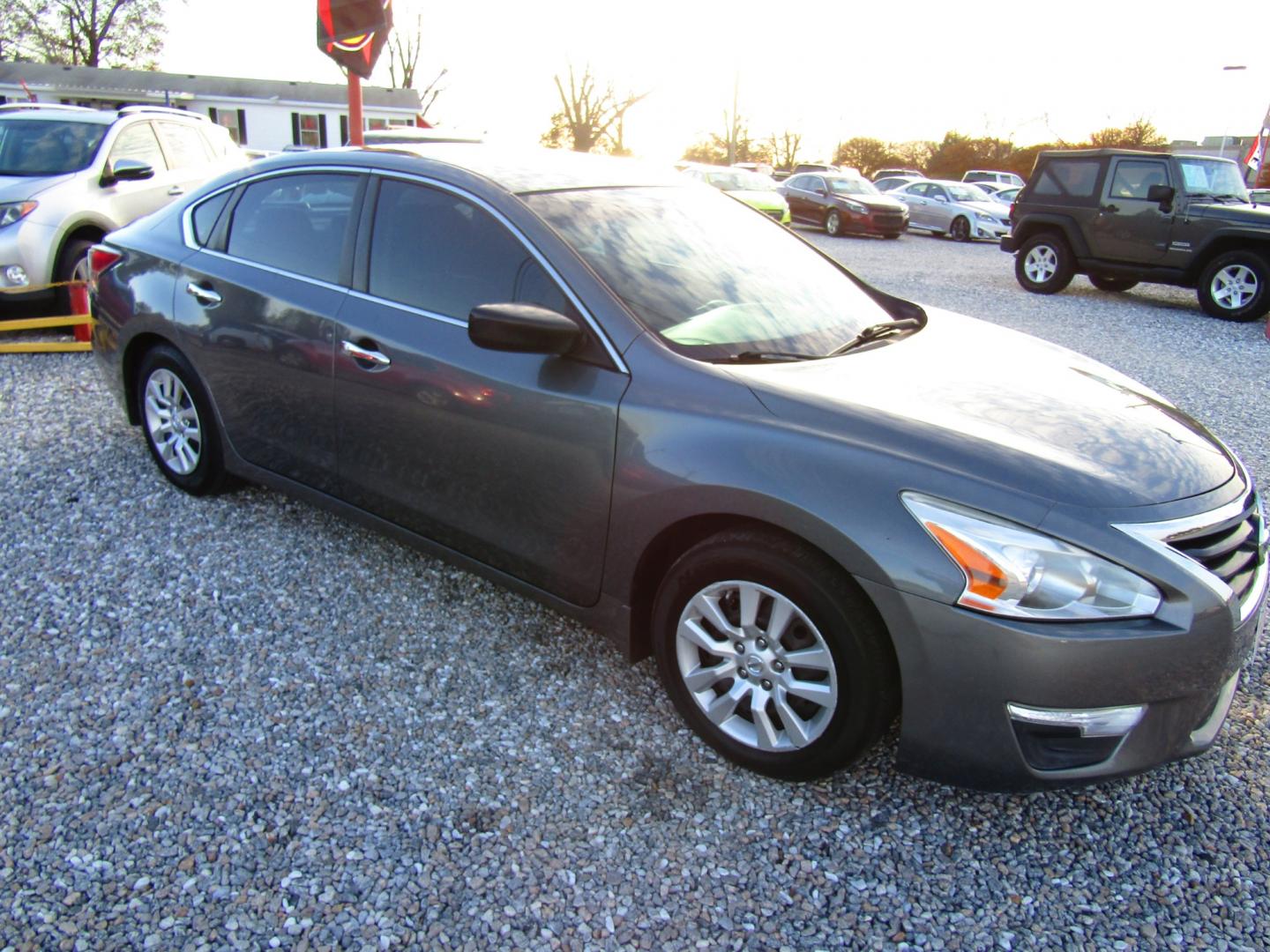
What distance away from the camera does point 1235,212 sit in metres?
11.0

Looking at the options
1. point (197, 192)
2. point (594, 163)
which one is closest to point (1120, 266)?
point (594, 163)

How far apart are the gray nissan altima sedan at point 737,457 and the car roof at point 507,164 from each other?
0.07 feet

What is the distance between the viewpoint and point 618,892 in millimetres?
2254

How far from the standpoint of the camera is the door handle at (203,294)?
3.83 meters

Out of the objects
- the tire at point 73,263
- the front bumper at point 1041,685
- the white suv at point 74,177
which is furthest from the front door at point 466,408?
the tire at point 73,263

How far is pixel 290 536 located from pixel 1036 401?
9.81ft

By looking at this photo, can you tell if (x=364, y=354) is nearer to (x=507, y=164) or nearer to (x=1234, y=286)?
(x=507, y=164)

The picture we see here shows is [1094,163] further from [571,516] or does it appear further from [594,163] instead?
[571,516]

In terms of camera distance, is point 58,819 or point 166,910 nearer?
point 166,910

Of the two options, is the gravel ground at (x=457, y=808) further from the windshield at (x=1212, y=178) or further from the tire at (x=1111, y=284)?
the tire at (x=1111, y=284)

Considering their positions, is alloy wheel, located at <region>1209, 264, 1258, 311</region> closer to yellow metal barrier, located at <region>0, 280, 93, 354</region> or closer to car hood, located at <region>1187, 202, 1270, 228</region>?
car hood, located at <region>1187, 202, 1270, 228</region>

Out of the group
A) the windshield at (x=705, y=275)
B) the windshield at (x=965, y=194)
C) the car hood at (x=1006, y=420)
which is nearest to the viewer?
the car hood at (x=1006, y=420)

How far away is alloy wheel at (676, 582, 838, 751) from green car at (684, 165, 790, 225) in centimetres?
1772

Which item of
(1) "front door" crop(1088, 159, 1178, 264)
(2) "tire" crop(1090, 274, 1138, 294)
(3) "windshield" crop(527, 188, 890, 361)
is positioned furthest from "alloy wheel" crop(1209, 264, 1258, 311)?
(3) "windshield" crop(527, 188, 890, 361)
